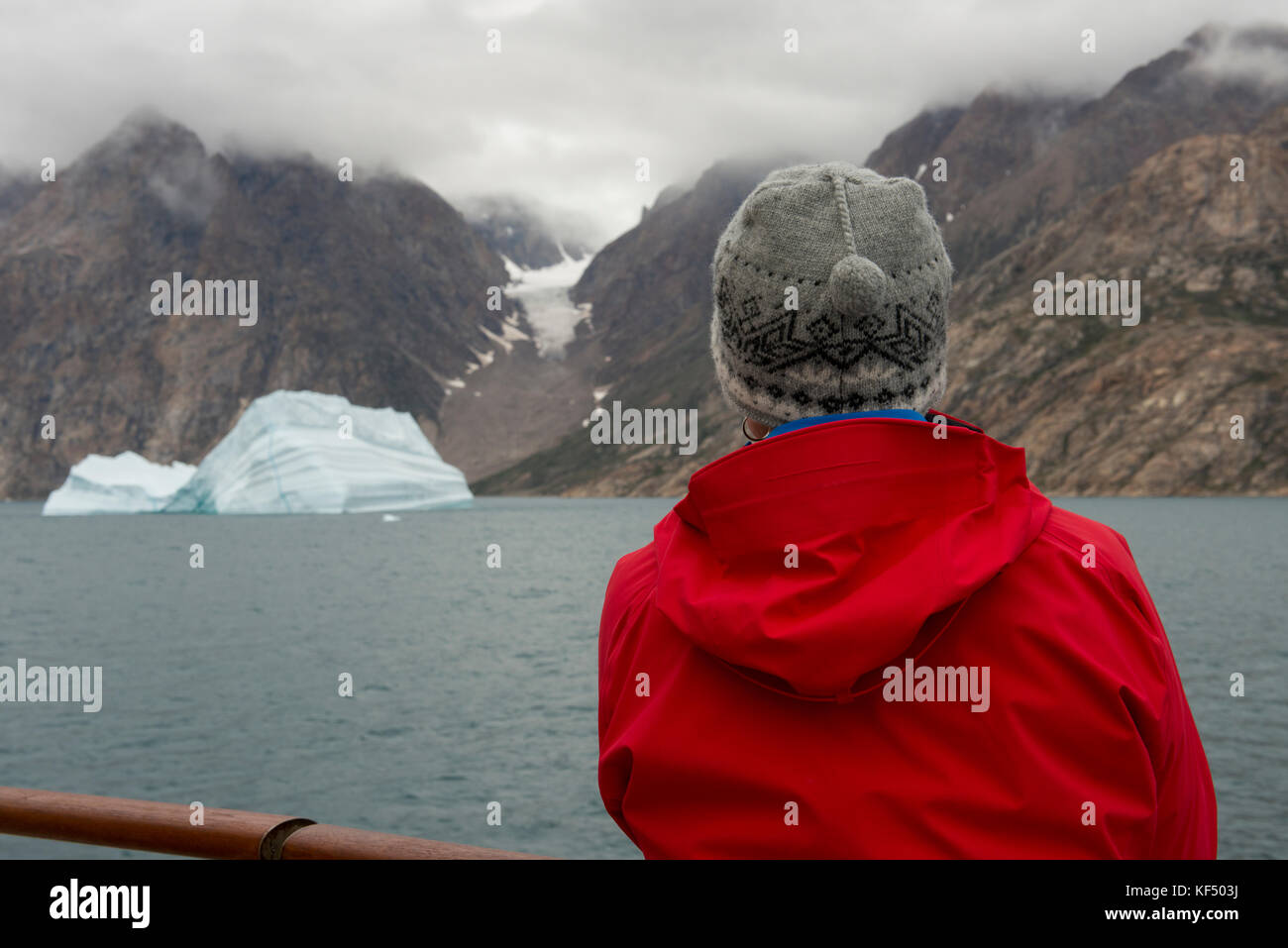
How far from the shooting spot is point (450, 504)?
11975 cm

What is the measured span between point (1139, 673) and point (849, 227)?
1001 millimetres

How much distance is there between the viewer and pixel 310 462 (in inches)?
3853

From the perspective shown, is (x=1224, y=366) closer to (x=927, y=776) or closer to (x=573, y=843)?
(x=573, y=843)

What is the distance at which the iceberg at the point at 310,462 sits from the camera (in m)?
95.9

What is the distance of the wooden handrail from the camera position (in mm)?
2400

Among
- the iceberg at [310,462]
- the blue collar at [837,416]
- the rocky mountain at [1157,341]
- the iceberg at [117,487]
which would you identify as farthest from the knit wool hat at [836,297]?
the rocky mountain at [1157,341]

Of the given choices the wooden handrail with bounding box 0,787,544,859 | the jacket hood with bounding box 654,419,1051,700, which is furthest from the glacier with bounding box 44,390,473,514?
the jacket hood with bounding box 654,419,1051,700

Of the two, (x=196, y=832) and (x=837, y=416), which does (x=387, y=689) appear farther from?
(x=837, y=416)

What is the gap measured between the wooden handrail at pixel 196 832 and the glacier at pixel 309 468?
301 feet

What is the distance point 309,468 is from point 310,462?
927mm

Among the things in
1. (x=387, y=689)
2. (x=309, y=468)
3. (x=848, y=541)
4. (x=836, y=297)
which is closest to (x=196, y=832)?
(x=848, y=541)

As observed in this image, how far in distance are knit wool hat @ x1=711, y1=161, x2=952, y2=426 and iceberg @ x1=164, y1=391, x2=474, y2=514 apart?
9289cm

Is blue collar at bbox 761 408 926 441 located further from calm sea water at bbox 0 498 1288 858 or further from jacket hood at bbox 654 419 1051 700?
calm sea water at bbox 0 498 1288 858
